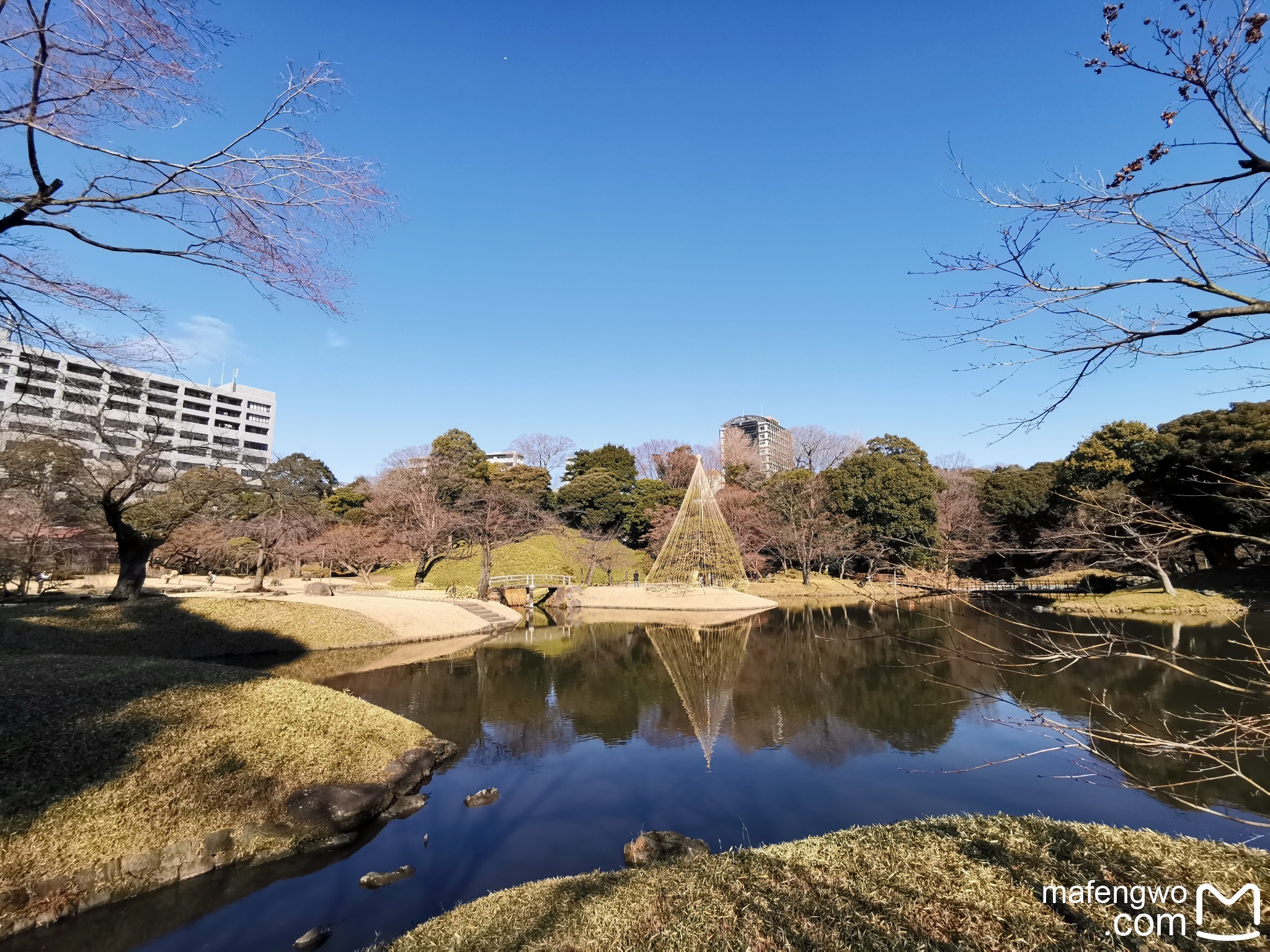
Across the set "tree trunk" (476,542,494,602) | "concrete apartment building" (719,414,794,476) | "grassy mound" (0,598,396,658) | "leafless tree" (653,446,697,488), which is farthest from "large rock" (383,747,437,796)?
"concrete apartment building" (719,414,794,476)

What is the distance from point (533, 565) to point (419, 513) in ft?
23.5

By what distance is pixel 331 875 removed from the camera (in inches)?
213

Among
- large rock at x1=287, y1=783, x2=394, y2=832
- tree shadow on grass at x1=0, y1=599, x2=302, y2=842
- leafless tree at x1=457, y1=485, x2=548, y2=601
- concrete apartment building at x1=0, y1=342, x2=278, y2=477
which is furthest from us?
leafless tree at x1=457, y1=485, x2=548, y2=601

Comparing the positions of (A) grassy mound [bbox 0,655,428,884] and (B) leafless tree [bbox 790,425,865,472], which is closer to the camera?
Answer: (A) grassy mound [bbox 0,655,428,884]

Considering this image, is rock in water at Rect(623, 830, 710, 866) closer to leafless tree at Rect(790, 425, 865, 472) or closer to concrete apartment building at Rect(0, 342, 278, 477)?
concrete apartment building at Rect(0, 342, 278, 477)

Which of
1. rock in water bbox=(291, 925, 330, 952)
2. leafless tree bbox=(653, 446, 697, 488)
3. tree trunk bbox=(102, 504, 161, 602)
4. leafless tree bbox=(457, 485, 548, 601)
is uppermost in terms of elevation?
leafless tree bbox=(653, 446, 697, 488)

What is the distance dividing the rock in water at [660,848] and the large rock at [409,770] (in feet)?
9.81

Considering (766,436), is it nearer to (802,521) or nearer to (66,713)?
(802,521)

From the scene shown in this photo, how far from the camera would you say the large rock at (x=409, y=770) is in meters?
7.05

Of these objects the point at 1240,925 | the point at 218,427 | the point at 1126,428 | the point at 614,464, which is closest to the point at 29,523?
the point at 1240,925

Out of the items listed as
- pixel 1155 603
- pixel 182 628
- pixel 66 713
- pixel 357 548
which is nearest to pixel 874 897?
pixel 66 713

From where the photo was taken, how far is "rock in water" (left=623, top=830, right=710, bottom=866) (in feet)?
17.2

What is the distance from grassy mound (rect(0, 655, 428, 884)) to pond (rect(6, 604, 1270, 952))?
1.98 ft

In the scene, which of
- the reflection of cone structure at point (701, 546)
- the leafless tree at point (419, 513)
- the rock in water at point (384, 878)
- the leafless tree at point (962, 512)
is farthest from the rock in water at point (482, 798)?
the leafless tree at point (419, 513)
